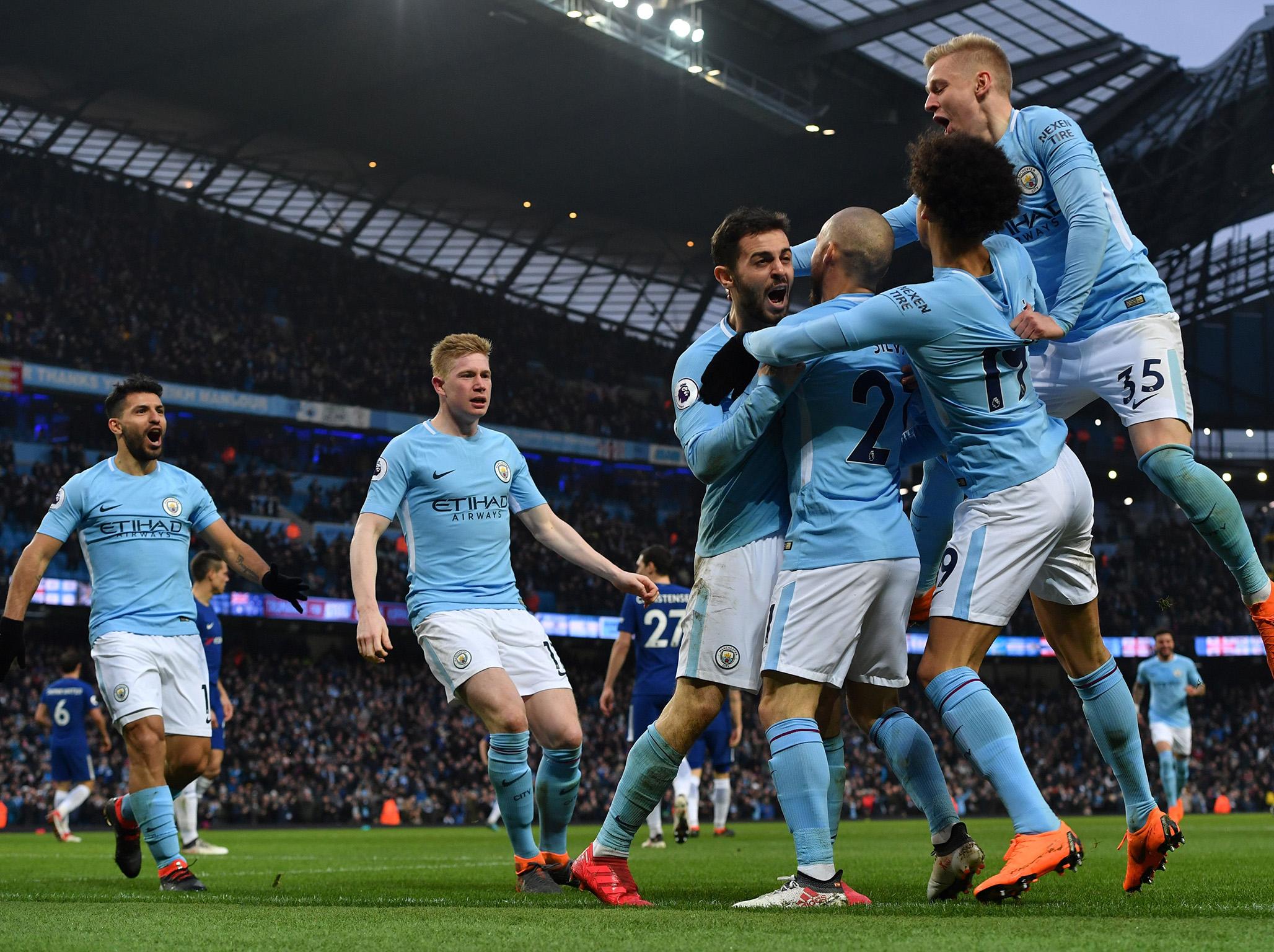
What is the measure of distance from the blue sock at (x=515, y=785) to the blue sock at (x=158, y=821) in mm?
1686

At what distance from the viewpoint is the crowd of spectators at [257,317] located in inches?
1348

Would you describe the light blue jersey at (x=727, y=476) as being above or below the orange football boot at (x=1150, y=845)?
above

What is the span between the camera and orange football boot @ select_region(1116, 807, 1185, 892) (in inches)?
195

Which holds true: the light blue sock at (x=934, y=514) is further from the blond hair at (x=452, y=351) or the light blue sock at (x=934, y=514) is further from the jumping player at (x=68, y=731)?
the jumping player at (x=68, y=731)

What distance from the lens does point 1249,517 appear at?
47.4 m

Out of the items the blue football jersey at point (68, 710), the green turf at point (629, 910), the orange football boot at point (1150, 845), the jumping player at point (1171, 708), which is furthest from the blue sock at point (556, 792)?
the jumping player at point (1171, 708)

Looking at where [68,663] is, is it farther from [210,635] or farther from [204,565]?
[204,565]

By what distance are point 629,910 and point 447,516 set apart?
105 inches

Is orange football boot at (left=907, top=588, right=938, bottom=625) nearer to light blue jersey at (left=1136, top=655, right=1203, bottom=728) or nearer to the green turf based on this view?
the green turf

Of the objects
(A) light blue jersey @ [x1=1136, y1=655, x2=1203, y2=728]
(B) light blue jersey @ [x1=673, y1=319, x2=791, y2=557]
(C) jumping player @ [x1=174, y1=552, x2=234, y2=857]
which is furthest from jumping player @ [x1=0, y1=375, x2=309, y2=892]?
(A) light blue jersey @ [x1=1136, y1=655, x2=1203, y2=728]

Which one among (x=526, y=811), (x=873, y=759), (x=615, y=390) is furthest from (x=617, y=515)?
(x=526, y=811)

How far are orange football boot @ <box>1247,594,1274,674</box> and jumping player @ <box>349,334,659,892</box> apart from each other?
2482 millimetres

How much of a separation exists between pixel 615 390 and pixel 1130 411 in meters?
40.4

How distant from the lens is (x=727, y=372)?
473 centimetres
